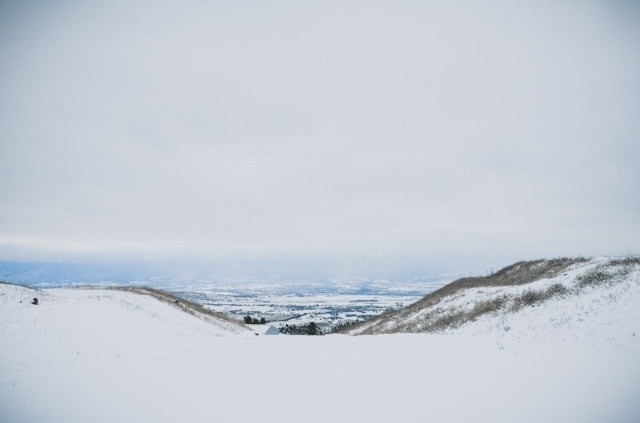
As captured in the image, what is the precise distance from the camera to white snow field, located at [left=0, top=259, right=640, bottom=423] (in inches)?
269

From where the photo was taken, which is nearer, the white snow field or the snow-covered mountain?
the white snow field

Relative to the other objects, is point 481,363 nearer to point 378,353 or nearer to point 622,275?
point 378,353

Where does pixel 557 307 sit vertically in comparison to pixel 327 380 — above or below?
below

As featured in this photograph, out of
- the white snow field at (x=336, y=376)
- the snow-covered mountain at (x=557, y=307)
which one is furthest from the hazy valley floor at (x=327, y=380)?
the snow-covered mountain at (x=557, y=307)

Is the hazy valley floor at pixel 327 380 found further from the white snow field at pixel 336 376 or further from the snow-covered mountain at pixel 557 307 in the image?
the snow-covered mountain at pixel 557 307

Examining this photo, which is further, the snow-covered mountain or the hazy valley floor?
the snow-covered mountain

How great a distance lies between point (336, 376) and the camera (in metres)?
9.39

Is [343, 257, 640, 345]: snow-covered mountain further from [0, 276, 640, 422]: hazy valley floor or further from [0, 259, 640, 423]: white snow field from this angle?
[0, 276, 640, 422]: hazy valley floor

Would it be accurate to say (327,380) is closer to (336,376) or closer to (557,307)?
(336,376)

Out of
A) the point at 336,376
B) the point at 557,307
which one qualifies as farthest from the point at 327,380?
the point at 557,307

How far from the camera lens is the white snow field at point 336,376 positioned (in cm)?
683

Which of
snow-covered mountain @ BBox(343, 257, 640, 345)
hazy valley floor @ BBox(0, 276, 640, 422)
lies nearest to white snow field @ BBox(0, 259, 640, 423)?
hazy valley floor @ BBox(0, 276, 640, 422)

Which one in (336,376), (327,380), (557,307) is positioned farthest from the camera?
(557,307)

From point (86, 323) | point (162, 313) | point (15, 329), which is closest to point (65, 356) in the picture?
point (15, 329)
